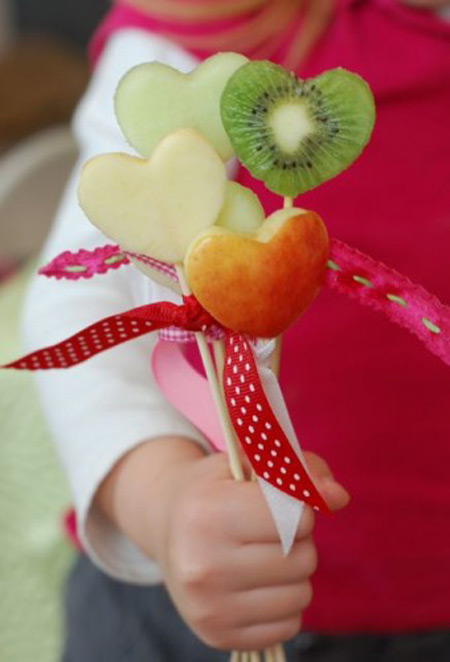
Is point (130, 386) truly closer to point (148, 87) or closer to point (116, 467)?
point (116, 467)

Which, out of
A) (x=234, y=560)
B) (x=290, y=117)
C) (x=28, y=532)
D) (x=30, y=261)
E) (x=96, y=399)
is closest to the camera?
(x=290, y=117)

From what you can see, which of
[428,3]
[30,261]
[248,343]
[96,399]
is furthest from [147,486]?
[30,261]

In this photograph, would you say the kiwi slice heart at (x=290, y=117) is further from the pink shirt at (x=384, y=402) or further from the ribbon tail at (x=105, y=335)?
the pink shirt at (x=384, y=402)

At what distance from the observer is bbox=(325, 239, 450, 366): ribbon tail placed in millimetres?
345

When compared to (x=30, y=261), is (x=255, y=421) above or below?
Answer: above

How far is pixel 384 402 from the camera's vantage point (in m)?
0.52

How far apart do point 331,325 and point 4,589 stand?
34 centimetres

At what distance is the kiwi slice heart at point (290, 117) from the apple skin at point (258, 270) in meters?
0.02

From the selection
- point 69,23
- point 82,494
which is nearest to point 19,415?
point 82,494

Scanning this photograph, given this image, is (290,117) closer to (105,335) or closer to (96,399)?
(105,335)

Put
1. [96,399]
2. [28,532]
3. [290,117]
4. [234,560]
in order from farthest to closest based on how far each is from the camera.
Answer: [28,532] → [96,399] → [234,560] → [290,117]

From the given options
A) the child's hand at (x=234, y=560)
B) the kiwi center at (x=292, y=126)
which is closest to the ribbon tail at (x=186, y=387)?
the child's hand at (x=234, y=560)

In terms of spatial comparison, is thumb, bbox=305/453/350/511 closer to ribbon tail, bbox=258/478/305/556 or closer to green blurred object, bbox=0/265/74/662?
ribbon tail, bbox=258/478/305/556

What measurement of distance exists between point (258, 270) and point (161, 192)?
0.04 meters
